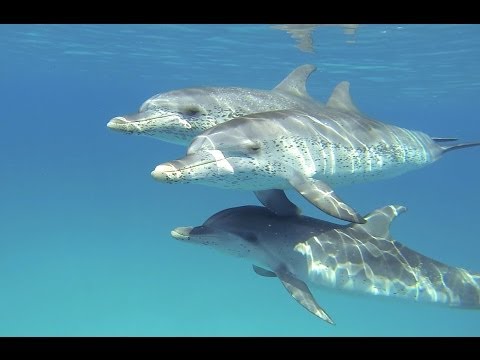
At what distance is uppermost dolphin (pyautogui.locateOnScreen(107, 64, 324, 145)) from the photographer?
275 inches

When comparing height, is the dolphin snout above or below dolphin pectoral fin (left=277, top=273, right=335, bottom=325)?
above

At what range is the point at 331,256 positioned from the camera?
24.4ft

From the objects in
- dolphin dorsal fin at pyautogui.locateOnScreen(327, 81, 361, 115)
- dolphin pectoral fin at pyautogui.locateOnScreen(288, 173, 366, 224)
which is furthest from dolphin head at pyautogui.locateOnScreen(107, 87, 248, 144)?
dolphin dorsal fin at pyautogui.locateOnScreen(327, 81, 361, 115)

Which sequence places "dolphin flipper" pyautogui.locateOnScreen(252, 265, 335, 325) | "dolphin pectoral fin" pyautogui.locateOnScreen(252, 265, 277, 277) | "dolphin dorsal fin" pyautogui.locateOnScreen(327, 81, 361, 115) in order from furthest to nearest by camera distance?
1. "dolphin dorsal fin" pyautogui.locateOnScreen(327, 81, 361, 115)
2. "dolphin pectoral fin" pyautogui.locateOnScreen(252, 265, 277, 277)
3. "dolphin flipper" pyautogui.locateOnScreen(252, 265, 335, 325)

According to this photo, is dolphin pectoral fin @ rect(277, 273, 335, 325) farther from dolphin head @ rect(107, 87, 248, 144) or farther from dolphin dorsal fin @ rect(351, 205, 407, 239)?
dolphin head @ rect(107, 87, 248, 144)

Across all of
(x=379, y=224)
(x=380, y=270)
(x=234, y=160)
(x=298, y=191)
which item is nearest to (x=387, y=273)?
(x=380, y=270)

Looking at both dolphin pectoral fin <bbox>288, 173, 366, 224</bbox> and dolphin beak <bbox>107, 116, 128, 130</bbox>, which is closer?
dolphin pectoral fin <bbox>288, 173, 366, 224</bbox>

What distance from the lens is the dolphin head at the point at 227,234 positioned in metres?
7.20

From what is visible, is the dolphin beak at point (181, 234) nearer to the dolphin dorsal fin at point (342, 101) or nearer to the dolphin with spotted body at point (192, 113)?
the dolphin with spotted body at point (192, 113)

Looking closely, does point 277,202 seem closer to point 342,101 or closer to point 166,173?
point 166,173

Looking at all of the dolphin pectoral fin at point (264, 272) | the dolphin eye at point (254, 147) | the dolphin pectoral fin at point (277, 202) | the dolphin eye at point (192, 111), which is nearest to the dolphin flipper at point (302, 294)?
the dolphin pectoral fin at point (264, 272)

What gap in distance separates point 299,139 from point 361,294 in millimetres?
2470

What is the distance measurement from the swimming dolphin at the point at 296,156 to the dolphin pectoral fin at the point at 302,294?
3.37ft
